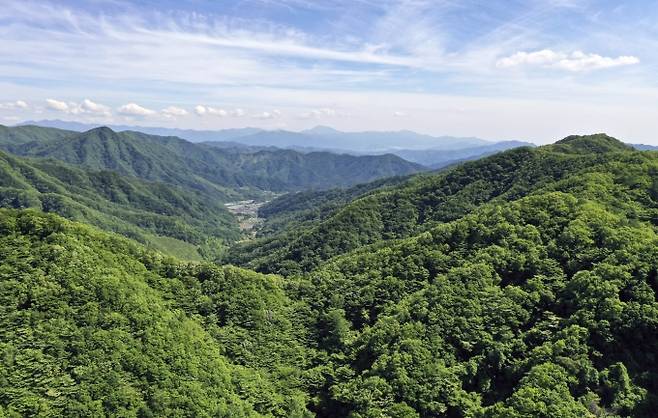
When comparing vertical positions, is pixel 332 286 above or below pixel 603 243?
below

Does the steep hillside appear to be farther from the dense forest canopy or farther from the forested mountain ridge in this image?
the forested mountain ridge

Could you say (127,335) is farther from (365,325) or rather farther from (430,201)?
(430,201)

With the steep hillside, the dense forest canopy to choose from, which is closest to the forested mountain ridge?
the dense forest canopy

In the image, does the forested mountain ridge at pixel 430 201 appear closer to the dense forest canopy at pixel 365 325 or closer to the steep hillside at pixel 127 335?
the dense forest canopy at pixel 365 325

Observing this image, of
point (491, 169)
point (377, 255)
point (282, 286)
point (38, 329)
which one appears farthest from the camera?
point (491, 169)

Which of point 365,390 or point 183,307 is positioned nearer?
point 365,390

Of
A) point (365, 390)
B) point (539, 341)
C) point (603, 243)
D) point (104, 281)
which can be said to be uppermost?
point (603, 243)

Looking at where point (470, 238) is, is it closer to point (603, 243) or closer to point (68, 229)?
point (603, 243)

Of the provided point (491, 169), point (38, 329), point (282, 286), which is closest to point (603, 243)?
point (282, 286)
